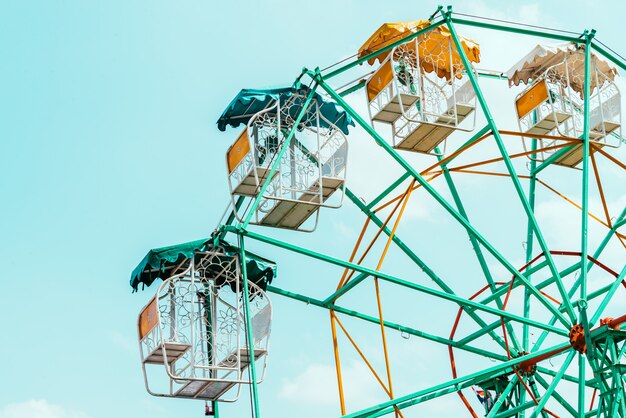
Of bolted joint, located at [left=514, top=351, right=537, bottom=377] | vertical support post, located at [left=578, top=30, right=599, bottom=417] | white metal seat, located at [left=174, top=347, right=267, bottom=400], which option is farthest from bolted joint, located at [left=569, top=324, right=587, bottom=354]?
white metal seat, located at [left=174, top=347, right=267, bottom=400]

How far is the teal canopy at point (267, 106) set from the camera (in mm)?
31250

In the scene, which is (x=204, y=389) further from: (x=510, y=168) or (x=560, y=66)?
(x=560, y=66)

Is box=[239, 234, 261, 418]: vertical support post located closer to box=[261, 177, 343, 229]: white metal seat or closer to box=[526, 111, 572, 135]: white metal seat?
box=[261, 177, 343, 229]: white metal seat

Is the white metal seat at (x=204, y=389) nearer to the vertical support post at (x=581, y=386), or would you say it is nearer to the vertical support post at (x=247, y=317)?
the vertical support post at (x=247, y=317)

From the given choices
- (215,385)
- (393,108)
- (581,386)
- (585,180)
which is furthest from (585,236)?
(215,385)

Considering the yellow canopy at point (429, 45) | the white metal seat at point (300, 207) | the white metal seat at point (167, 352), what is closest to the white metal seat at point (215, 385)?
the white metal seat at point (167, 352)

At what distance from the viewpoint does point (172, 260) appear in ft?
100

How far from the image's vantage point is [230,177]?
3114 cm

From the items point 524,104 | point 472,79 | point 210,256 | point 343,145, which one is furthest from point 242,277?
point 524,104

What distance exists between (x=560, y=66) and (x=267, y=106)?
7209 mm

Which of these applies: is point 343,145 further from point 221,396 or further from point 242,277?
point 221,396

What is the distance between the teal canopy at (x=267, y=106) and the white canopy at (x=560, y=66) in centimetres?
520

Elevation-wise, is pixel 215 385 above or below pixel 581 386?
above

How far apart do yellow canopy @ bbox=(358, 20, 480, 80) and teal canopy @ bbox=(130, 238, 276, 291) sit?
15.9 ft
